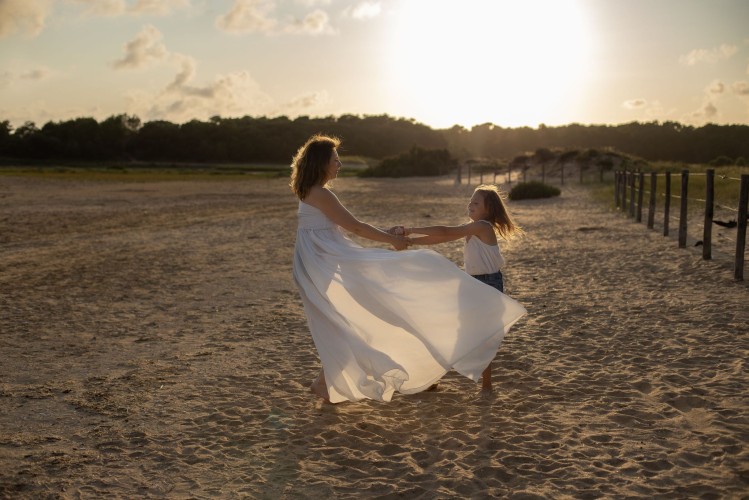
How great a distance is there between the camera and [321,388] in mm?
5004

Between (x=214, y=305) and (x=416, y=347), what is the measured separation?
436 centimetres

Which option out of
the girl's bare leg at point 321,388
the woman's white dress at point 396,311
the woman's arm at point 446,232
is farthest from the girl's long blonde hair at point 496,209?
the girl's bare leg at point 321,388

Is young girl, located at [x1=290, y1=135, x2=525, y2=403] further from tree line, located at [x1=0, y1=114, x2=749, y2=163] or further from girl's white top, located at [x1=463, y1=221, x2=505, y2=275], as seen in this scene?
tree line, located at [x1=0, y1=114, x2=749, y2=163]

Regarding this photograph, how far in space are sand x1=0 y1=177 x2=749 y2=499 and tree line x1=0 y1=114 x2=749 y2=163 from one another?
178 feet

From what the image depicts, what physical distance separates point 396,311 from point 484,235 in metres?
0.89

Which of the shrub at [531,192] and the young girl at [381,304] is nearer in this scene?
the young girl at [381,304]

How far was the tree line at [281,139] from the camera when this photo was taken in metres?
71.2

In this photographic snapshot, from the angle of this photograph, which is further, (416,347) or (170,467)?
(416,347)

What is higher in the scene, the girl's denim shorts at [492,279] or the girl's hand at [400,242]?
the girl's hand at [400,242]

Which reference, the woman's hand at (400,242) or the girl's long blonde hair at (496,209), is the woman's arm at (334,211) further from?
the girl's long blonde hair at (496,209)

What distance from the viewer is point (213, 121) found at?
8669 centimetres

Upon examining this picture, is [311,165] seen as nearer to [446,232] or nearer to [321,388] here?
[446,232]

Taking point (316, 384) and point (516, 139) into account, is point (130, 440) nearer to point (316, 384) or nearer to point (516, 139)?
point (316, 384)

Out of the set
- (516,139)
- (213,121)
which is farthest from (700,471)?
(516,139)
